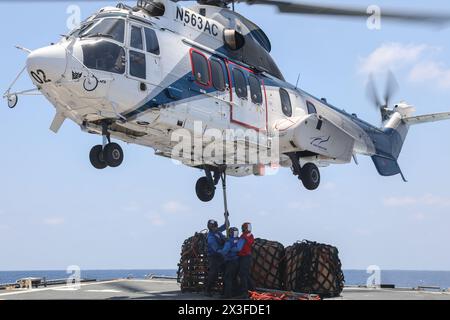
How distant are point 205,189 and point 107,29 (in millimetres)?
6326

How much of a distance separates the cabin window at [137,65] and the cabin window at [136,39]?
0.50 feet

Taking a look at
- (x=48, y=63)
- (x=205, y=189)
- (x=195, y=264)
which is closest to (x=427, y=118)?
(x=205, y=189)

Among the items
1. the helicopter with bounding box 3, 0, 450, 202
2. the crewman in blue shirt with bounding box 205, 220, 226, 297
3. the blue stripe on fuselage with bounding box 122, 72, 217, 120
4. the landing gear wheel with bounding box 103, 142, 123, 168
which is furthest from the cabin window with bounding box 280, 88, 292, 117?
the landing gear wheel with bounding box 103, 142, 123, 168

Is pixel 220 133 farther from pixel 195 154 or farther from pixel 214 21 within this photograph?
pixel 214 21

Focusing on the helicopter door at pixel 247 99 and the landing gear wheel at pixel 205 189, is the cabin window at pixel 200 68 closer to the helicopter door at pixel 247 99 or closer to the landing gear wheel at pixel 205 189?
the helicopter door at pixel 247 99

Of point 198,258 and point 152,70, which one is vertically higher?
point 152,70

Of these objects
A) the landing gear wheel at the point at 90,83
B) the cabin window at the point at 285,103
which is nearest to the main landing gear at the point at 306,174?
the cabin window at the point at 285,103

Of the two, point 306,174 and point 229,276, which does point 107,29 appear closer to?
point 229,276

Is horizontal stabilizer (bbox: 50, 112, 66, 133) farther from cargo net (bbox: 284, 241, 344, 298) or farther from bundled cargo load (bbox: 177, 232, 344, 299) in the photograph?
cargo net (bbox: 284, 241, 344, 298)

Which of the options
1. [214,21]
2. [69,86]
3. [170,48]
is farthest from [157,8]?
[69,86]

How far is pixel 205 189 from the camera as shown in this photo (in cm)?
1766

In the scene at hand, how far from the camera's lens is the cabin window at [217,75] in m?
14.2
